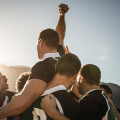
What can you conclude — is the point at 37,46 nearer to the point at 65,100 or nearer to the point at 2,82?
the point at 65,100

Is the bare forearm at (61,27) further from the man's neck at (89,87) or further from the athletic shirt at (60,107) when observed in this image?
the athletic shirt at (60,107)

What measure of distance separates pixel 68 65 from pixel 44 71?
358 millimetres

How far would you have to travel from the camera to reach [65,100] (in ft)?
8.64

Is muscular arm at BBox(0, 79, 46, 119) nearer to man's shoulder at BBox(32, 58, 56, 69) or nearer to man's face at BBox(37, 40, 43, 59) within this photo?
man's shoulder at BBox(32, 58, 56, 69)

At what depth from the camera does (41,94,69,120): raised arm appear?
2.63 metres

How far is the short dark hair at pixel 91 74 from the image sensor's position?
3508 mm

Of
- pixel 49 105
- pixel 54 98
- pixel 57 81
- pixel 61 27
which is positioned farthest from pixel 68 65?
pixel 61 27

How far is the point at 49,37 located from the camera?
3.42m

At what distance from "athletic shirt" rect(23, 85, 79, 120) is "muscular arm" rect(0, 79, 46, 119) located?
0.10 metres

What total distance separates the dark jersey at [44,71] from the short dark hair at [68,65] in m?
0.12

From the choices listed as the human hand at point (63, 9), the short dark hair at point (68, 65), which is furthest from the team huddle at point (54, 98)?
the human hand at point (63, 9)

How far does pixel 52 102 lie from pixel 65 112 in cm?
23

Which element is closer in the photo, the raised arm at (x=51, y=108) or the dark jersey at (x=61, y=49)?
the raised arm at (x=51, y=108)

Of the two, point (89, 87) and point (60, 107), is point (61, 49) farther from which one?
point (60, 107)
